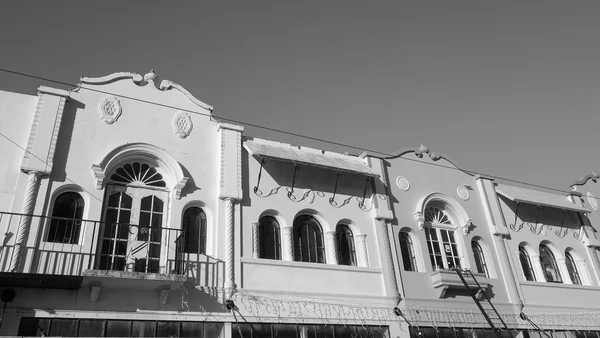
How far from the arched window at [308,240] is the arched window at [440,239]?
158 inches

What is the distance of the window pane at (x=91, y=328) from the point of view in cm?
1126

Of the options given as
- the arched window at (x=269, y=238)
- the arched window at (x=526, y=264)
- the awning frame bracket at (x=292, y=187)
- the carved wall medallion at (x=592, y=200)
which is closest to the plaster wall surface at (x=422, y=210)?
the arched window at (x=526, y=264)

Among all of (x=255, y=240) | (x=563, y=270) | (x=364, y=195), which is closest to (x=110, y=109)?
(x=255, y=240)

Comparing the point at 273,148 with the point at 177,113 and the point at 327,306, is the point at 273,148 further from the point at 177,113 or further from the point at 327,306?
the point at 327,306

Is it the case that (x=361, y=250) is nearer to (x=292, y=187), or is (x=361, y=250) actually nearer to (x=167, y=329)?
(x=292, y=187)

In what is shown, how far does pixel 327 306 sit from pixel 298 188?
363 cm

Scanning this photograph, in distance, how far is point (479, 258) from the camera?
58.7 ft

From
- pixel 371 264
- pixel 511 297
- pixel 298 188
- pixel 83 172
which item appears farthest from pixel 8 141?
pixel 511 297

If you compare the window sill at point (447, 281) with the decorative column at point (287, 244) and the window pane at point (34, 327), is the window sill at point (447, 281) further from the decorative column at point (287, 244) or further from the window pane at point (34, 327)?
the window pane at point (34, 327)

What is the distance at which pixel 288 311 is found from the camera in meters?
13.5

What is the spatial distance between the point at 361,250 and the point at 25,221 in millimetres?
9067

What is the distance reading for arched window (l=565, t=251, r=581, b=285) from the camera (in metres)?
19.5

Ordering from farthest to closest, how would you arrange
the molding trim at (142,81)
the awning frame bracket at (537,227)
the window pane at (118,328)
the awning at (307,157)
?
the awning frame bracket at (537,227) < the awning at (307,157) < the molding trim at (142,81) < the window pane at (118,328)

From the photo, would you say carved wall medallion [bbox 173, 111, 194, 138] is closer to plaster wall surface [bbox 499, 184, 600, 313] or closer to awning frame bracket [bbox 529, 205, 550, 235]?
plaster wall surface [bbox 499, 184, 600, 313]
